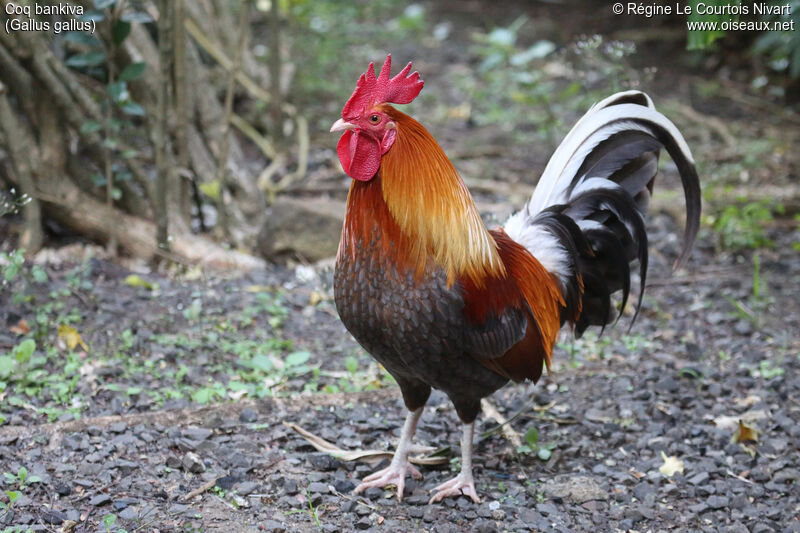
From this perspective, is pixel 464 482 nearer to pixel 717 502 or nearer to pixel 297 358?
pixel 717 502

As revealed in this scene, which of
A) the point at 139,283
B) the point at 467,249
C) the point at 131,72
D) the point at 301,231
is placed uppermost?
the point at 131,72

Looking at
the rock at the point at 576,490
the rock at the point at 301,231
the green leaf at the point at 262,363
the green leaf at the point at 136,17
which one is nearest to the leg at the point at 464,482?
the rock at the point at 576,490

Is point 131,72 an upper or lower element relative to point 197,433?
upper

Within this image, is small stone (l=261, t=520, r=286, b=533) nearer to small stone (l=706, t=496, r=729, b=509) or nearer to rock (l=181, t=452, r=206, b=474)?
rock (l=181, t=452, r=206, b=474)

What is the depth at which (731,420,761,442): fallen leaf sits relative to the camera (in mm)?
3922

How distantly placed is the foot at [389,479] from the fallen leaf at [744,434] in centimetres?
176

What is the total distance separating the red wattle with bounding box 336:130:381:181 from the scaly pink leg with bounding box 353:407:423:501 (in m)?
1.23

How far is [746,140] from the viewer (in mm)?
8781

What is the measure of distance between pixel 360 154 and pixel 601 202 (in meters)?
1.37

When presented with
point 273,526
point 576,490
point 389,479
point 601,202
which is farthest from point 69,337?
point 601,202

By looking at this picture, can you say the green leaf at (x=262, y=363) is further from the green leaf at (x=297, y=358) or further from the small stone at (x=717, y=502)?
the small stone at (x=717, y=502)

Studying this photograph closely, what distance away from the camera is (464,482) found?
11.5 feet

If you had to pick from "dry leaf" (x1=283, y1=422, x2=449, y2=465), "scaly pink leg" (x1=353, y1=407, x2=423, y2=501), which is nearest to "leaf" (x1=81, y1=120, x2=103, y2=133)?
"dry leaf" (x1=283, y1=422, x2=449, y2=465)

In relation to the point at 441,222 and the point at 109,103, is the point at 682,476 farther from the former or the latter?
the point at 109,103
